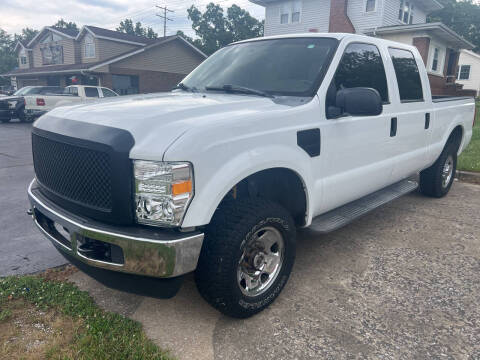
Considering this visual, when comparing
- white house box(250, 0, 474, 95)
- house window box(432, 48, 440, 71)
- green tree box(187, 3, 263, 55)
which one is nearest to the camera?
white house box(250, 0, 474, 95)

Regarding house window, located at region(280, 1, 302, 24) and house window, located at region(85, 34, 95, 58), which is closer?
house window, located at region(280, 1, 302, 24)

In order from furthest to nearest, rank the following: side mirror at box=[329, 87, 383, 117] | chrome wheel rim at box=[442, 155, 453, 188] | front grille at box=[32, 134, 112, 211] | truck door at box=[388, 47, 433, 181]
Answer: chrome wheel rim at box=[442, 155, 453, 188] < truck door at box=[388, 47, 433, 181] < side mirror at box=[329, 87, 383, 117] < front grille at box=[32, 134, 112, 211]

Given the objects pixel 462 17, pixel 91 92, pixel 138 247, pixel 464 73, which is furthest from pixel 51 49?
pixel 462 17

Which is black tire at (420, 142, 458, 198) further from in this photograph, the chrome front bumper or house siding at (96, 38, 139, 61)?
house siding at (96, 38, 139, 61)

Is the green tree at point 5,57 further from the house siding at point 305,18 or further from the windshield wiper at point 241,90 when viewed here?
the windshield wiper at point 241,90

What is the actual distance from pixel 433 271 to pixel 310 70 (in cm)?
204

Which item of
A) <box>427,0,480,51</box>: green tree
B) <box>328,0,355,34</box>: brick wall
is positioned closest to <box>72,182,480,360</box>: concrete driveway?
<box>328,0,355,34</box>: brick wall

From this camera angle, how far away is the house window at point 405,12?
75.2 ft

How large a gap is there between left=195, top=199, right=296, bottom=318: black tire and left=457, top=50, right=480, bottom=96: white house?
1552 inches

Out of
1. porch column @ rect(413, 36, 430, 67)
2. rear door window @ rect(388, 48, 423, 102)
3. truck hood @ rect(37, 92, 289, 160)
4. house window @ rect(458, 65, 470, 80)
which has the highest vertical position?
porch column @ rect(413, 36, 430, 67)

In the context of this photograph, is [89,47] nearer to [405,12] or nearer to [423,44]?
[405,12]

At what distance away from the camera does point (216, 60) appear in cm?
409

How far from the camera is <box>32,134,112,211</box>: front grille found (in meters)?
2.27

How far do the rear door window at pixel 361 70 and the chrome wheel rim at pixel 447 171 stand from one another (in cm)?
238
